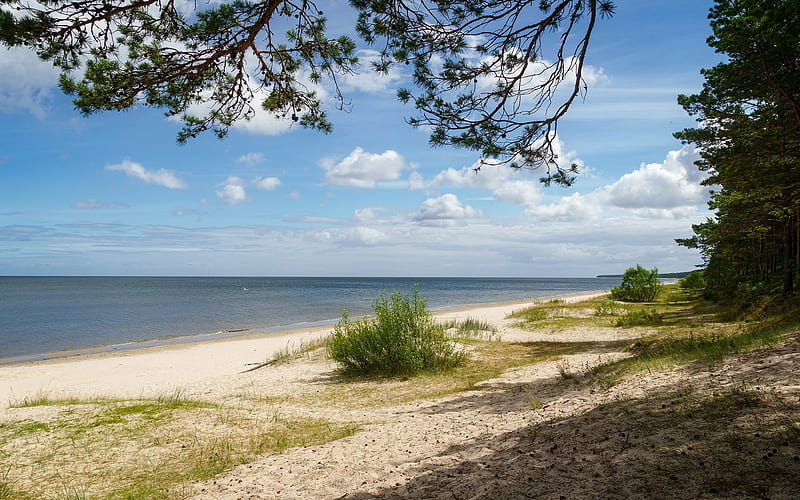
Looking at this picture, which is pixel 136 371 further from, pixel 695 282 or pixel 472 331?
pixel 695 282

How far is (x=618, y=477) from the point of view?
382 centimetres

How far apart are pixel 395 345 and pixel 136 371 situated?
9797 millimetres

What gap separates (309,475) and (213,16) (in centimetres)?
519

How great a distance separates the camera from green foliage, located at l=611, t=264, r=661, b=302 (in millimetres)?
33938

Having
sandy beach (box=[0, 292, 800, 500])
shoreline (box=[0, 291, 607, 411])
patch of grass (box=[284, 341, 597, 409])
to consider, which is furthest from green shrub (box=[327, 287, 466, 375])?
shoreline (box=[0, 291, 607, 411])

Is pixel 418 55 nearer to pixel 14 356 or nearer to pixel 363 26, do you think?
pixel 363 26

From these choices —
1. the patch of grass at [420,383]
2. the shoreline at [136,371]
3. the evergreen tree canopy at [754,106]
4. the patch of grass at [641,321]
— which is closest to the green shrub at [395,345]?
the patch of grass at [420,383]

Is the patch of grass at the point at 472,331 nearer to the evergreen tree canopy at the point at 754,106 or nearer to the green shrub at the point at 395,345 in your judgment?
the green shrub at the point at 395,345

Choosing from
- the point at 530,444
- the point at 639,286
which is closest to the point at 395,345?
the point at 530,444

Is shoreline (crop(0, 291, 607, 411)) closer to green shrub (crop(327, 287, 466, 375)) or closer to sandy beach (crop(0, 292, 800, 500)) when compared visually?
green shrub (crop(327, 287, 466, 375))

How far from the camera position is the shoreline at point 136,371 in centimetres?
1282

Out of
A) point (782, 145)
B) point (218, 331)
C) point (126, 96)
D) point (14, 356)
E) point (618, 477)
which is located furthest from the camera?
point (218, 331)

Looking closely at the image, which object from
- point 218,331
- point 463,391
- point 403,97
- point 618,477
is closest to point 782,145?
point 463,391

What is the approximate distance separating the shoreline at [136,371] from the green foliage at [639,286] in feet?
76.4
